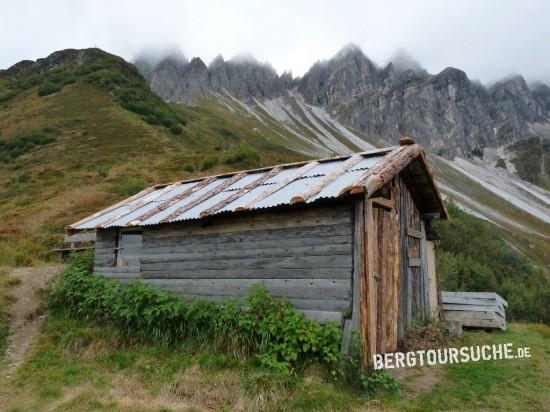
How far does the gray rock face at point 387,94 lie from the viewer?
135 meters

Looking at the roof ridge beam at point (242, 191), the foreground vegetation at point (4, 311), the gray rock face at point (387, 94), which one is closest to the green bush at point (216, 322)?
the foreground vegetation at point (4, 311)

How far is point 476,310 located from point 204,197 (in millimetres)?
8445

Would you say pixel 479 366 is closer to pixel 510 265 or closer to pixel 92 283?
pixel 92 283

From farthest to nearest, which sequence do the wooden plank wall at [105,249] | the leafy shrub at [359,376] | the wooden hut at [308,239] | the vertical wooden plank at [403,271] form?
the wooden plank wall at [105,249] → the vertical wooden plank at [403,271] → the wooden hut at [308,239] → the leafy shrub at [359,376]

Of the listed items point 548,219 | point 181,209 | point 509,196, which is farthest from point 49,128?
point 509,196

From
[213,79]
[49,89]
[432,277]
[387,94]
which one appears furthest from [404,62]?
[432,277]

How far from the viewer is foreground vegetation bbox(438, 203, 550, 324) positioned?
21.5 m

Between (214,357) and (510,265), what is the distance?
27065 mm

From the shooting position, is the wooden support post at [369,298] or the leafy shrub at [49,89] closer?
the wooden support post at [369,298]

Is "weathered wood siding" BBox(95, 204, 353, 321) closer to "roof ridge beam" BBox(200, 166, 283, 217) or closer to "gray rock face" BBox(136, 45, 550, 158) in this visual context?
"roof ridge beam" BBox(200, 166, 283, 217)

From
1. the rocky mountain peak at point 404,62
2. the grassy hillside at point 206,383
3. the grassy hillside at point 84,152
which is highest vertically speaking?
the rocky mountain peak at point 404,62

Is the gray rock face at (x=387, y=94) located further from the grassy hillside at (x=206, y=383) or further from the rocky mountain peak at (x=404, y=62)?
the grassy hillside at (x=206, y=383)

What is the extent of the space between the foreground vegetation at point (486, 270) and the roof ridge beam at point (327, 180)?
11566 mm

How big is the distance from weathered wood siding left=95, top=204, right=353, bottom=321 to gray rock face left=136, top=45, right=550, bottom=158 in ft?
384
